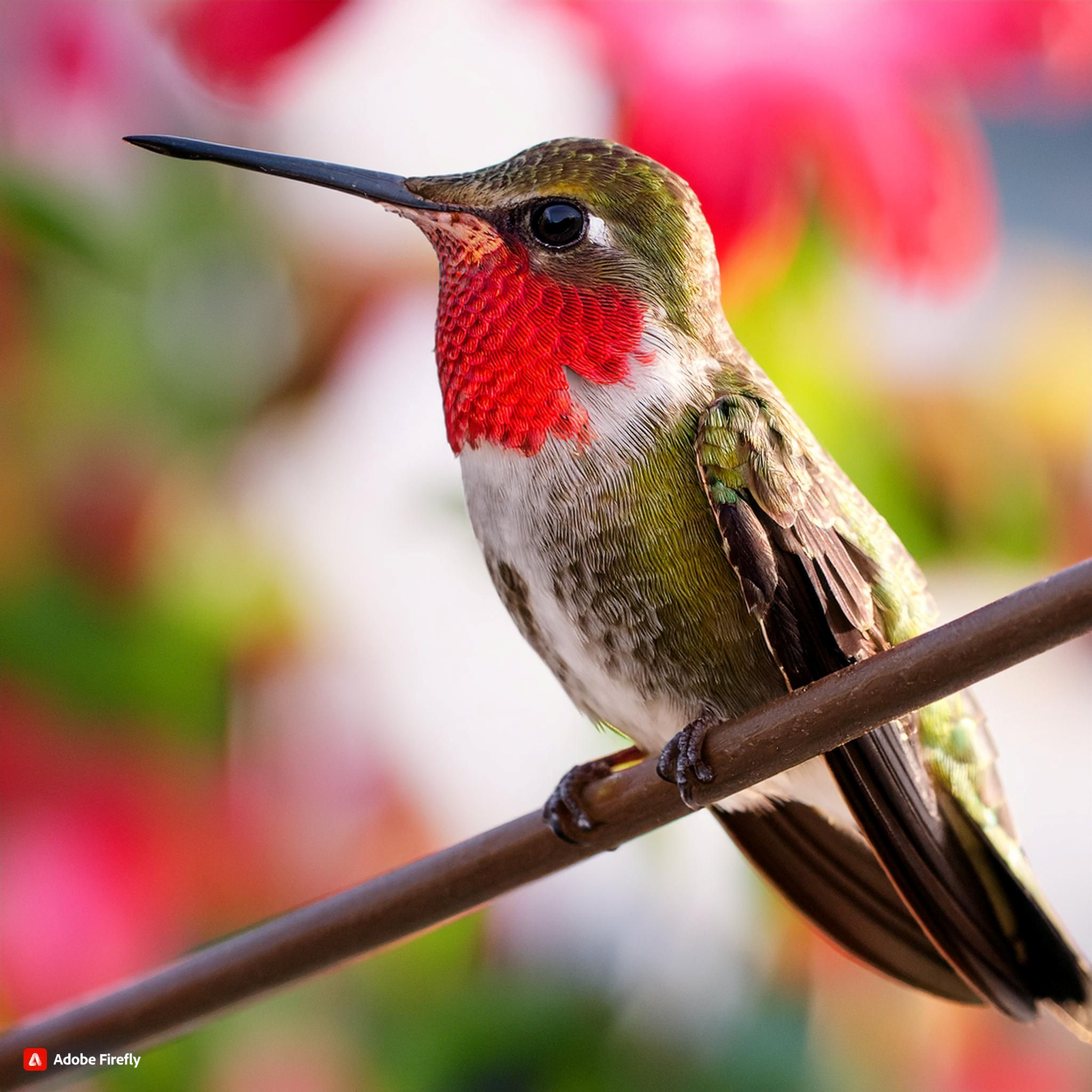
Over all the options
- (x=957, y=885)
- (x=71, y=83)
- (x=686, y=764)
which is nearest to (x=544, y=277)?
(x=686, y=764)

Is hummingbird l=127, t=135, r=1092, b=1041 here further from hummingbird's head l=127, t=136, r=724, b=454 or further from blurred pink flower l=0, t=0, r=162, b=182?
blurred pink flower l=0, t=0, r=162, b=182

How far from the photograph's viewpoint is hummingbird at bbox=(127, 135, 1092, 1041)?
56 centimetres

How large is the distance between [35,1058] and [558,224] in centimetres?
42

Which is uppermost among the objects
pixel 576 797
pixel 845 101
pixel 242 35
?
pixel 242 35

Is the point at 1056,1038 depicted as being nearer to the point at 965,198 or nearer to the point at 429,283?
the point at 965,198

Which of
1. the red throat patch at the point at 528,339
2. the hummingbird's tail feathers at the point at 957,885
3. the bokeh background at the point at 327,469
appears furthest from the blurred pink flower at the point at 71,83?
the hummingbird's tail feathers at the point at 957,885

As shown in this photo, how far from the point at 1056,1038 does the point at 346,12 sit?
95 centimetres

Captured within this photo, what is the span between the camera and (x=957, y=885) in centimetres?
61

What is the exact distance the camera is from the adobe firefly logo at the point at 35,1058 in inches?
21.3

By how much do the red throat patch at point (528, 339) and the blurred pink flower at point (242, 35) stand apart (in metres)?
0.40

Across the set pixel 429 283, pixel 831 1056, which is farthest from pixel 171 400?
pixel 831 1056

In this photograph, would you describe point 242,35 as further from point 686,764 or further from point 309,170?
point 686,764

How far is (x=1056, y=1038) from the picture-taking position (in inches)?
41.6

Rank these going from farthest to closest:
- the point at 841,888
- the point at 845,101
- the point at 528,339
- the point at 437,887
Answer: the point at 845,101 → the point at 841,888 → the point at 528,339 → the point at 437,887
